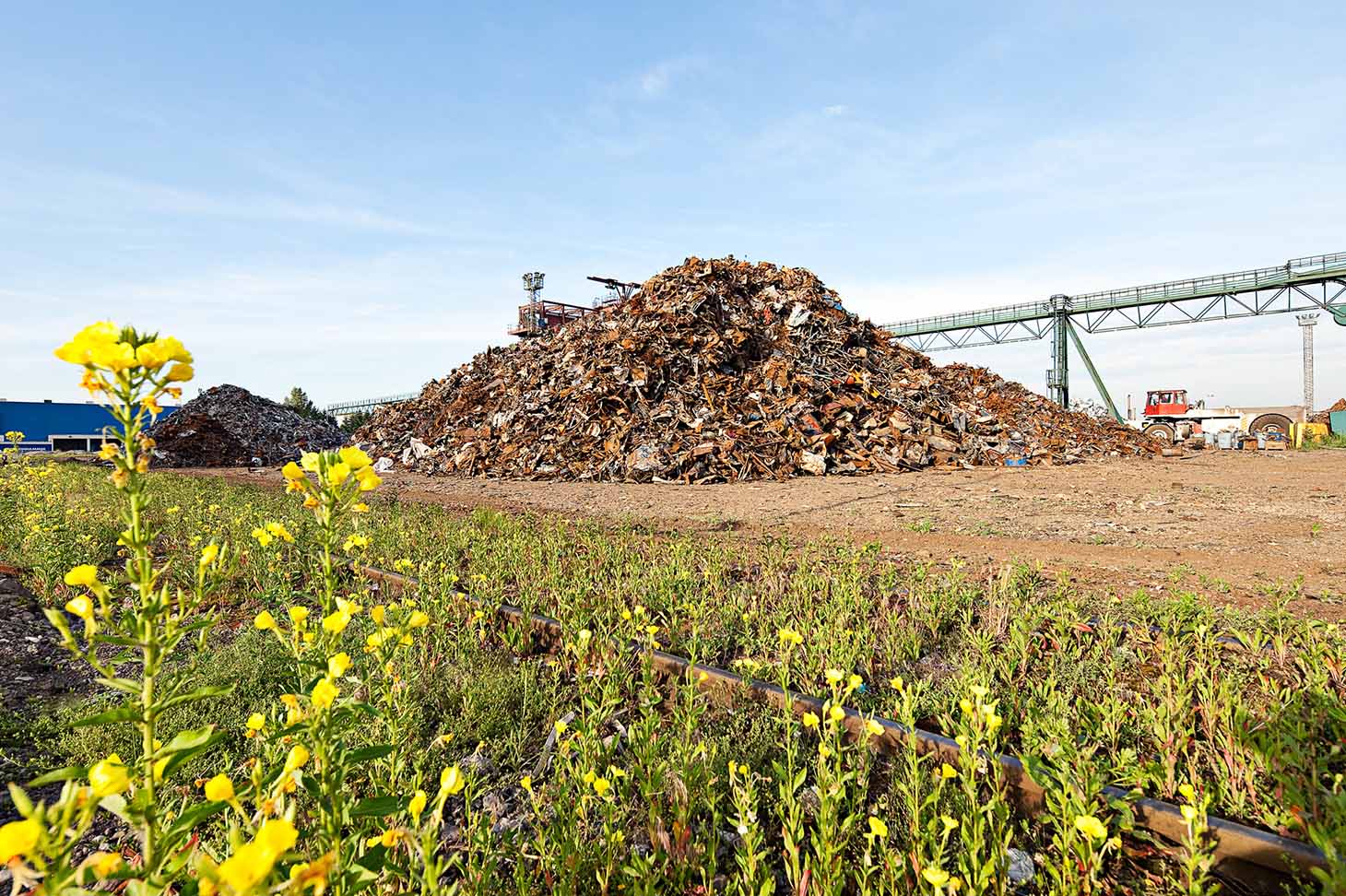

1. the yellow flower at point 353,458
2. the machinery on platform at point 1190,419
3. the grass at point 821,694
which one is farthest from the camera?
the machinery on platform at point 1190,419

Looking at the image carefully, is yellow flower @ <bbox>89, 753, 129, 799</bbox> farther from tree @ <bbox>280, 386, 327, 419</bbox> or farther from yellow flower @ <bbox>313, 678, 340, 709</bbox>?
tree @ <bbox>280, 386, 327, 419</bbox>

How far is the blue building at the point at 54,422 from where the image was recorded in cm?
3142

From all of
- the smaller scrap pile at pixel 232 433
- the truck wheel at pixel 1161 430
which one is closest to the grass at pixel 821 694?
the smaller scrap pile at pixel 232 433

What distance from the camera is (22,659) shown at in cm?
416

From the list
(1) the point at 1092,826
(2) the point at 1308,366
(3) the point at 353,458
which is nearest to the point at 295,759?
(3) the point at 353,458

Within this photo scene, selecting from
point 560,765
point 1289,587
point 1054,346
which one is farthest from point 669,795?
point 1054,346

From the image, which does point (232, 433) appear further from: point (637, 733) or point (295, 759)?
point (295, 759)

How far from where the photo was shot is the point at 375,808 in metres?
1.37

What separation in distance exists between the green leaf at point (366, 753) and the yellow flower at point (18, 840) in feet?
2.00

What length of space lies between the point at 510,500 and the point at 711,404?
5.47 meters

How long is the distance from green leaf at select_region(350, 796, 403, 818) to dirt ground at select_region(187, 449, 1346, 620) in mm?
4912

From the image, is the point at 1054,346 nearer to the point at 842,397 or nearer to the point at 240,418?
the point at 842,397

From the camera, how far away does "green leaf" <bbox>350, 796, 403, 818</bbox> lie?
4.38ft

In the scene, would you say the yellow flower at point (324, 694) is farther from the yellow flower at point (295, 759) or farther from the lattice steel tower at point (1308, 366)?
the lattice steel tower at point (1308, 366)
